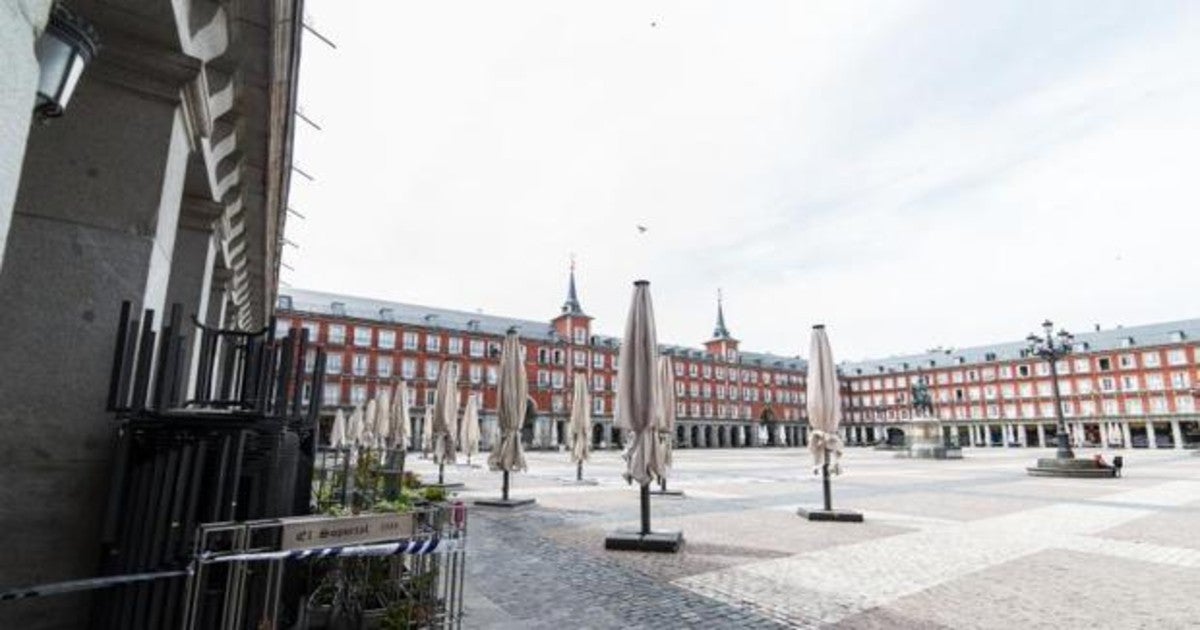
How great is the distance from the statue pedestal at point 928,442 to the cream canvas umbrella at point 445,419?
32.0 meters

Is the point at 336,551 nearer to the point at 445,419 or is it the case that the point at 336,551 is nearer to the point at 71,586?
the point at 71,586

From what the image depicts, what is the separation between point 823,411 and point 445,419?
1026 cm

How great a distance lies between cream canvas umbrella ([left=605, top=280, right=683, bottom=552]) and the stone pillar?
5.72m

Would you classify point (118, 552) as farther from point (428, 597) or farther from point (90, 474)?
point (428, 597)

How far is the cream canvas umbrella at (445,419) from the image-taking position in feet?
53.9

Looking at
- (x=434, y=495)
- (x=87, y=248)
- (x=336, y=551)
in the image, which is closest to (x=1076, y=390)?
(x=434, y=495)

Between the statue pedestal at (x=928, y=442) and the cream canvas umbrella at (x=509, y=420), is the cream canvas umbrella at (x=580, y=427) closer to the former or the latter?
the cream canvas umbrella at (x=509, y=420)

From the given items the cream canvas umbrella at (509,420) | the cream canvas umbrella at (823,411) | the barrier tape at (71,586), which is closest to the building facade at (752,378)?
the cream canvas umbrella at (509,420)

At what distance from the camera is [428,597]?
4.59 metres

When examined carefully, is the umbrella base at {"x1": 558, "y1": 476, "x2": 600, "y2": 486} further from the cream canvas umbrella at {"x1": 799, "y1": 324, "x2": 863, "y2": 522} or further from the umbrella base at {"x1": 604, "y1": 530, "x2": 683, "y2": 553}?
the umbrella base at {"x1": 604, "y1": 530, "x2": 683, "y2": 553}

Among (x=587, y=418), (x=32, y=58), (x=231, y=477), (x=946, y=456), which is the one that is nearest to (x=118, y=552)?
(x=231, y=477)

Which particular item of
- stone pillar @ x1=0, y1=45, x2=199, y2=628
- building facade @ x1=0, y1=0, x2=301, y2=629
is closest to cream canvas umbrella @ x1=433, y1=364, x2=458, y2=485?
building facade @ x1=0, y1=0, x2=301, y2=629

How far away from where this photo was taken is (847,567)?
22.9 ft

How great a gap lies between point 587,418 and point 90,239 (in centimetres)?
1639
